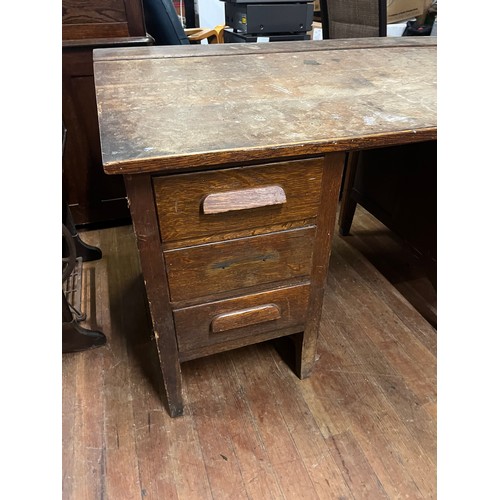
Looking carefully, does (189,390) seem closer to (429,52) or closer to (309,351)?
(309,351)

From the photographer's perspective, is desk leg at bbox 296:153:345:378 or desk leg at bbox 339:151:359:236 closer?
desk leg at bbox 296:153:345:378

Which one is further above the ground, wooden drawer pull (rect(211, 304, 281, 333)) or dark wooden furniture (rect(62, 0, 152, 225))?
dark wooden furniture (rect(62, 0, 152, 225))

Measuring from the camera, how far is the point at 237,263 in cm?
80

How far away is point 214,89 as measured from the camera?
0.89 metres

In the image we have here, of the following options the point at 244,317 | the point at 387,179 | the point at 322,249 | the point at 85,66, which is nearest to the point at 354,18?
the point at 387,179

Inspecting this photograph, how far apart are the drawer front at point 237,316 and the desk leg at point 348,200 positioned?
863mm

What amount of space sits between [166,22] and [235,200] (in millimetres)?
1297

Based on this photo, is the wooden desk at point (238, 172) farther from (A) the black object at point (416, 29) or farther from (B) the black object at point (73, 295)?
(A) the black object at point (416, 29)

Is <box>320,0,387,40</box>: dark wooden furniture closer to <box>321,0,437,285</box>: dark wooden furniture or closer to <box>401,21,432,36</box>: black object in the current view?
<box>321,0,437,285</box>: dark wooden furniture

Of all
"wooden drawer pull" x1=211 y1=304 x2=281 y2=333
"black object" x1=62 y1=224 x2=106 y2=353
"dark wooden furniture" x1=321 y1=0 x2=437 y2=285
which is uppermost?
"dark wooden furniture" x1=321 y1=0 x2=437 y2=285

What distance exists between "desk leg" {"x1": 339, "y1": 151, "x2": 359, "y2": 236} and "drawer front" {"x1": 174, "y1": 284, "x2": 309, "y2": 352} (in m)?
0.86

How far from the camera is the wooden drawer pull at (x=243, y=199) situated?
682 mm

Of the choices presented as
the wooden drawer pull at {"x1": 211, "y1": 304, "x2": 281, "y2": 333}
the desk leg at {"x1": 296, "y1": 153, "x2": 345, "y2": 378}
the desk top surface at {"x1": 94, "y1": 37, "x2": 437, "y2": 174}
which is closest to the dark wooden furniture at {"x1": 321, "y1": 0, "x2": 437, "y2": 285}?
the desk top surface at {"x1": 94, "y1": 37, "x2": 437, "y2": 174}

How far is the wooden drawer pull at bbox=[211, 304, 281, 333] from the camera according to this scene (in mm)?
870
